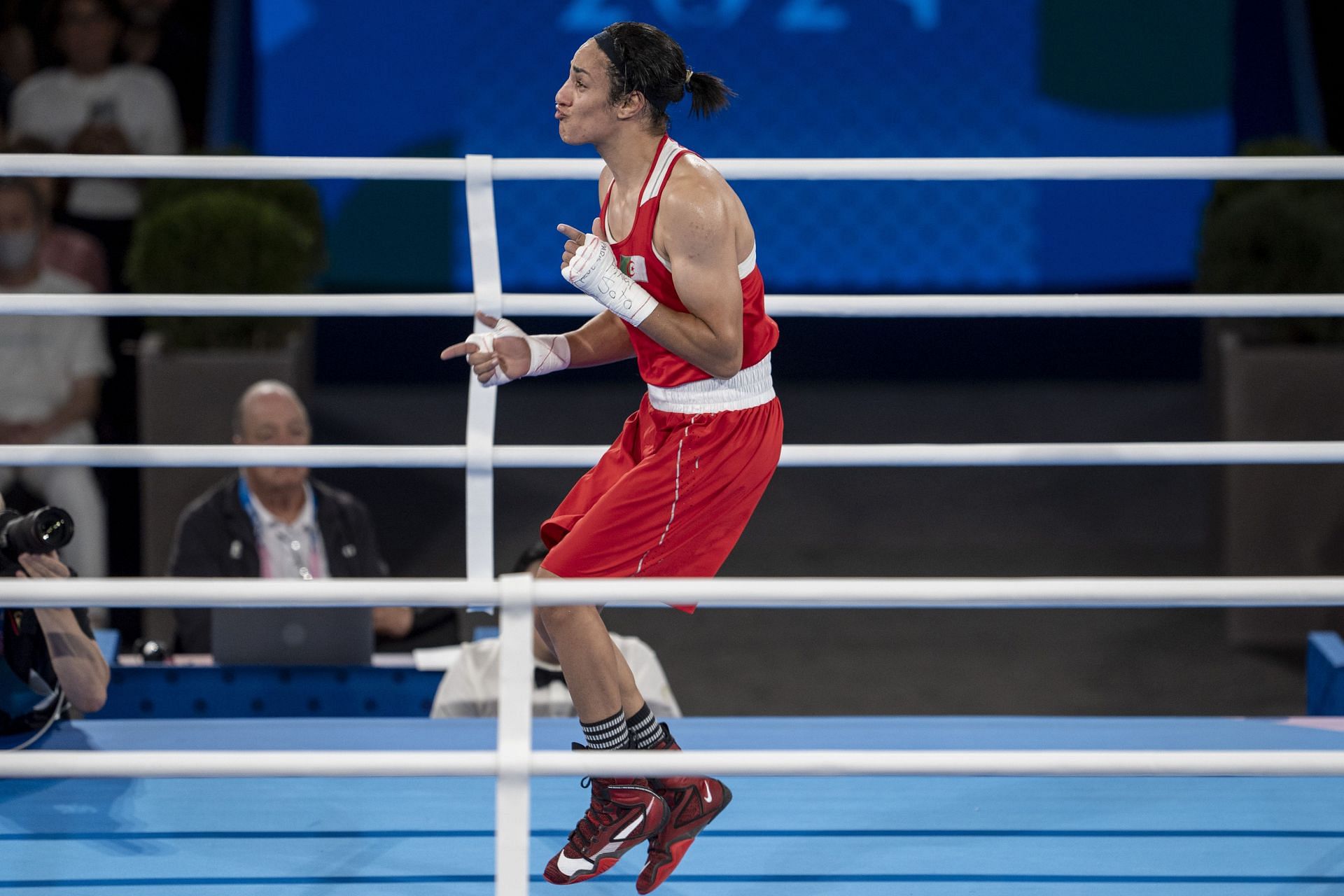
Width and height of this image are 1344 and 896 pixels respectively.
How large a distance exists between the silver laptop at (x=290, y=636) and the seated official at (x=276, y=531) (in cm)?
62

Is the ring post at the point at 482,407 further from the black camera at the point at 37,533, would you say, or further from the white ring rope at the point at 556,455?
the black camera at the point at 37,533

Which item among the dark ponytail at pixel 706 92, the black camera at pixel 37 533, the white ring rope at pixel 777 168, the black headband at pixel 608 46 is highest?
the black headband at pixel 608 46

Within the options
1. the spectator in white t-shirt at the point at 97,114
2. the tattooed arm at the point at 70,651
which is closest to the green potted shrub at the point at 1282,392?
the tattooed arm at the point at 70,651

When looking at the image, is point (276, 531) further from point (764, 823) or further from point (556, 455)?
point (764, 823)

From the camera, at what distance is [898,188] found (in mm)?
7590

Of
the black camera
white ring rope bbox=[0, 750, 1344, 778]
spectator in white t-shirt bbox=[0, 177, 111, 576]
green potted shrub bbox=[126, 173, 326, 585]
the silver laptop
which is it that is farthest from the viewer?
spectator in white t-shirt bbox=[0, 177, 111, 576]

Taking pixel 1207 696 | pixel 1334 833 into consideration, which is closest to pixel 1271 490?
pixel 1207 696

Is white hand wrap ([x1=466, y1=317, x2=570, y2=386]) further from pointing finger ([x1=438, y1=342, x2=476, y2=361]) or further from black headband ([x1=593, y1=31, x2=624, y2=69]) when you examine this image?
black headband ([x1=593, y1=31, x2=624, y2=69])

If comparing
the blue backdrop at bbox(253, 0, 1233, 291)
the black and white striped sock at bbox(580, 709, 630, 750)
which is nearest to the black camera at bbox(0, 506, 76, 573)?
the black and white striped sock at bbox(580, 709, 630, 750)

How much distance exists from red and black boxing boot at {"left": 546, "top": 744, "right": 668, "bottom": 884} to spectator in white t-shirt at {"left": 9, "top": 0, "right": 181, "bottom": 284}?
171 inches

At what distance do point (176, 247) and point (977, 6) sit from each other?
15.0 ft

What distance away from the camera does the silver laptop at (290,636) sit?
272 cm

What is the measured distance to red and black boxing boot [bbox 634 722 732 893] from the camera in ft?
6.19

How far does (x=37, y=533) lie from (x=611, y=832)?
2.88ft
